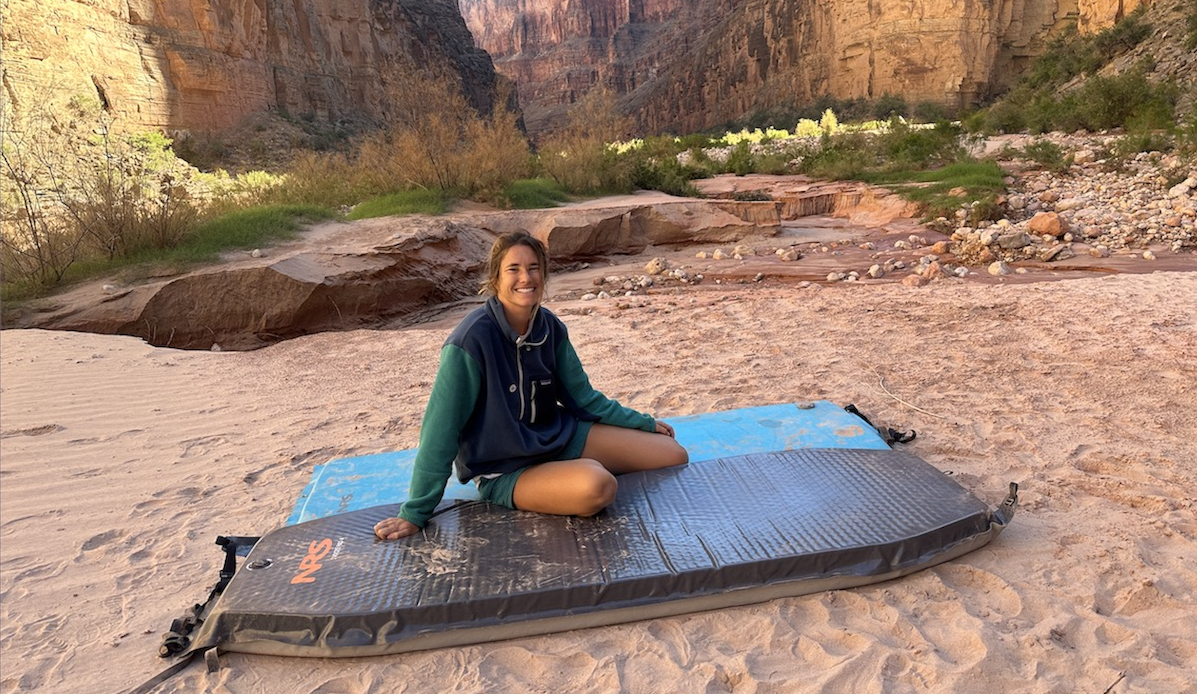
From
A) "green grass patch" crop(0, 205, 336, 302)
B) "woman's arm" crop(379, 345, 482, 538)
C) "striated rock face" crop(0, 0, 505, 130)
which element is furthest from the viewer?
"striated rock face" crop(0, 0, 505, 130)

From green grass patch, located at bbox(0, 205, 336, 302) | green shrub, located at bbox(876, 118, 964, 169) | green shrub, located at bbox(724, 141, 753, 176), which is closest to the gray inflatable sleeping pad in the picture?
green grass patch, located at bbox(0, 205, 336, 302)

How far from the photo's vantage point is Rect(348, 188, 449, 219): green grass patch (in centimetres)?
1012

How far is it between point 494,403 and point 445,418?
0.60ft

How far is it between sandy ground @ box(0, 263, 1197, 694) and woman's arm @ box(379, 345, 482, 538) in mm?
572

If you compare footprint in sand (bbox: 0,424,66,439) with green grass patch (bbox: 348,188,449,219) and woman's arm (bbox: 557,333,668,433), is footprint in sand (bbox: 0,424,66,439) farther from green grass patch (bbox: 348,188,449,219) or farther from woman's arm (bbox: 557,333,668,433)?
green grass patch (bbox: 348,188,449,219)

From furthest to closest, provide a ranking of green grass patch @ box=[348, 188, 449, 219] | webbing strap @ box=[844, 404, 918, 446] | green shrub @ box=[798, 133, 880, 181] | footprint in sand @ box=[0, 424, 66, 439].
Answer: green shrub @ box=[798, 133, 880, 181] < green grass patch @ box=[348, 188, 449, 219] < footprint in sand @ box=[0, 424, 66, 439] < webbing strap @ box=[844, 404, 918, 446]

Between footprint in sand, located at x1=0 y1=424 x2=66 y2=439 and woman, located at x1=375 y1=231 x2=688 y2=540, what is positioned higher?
woman, located at x1=375 y1=231 x2=688 y2=540

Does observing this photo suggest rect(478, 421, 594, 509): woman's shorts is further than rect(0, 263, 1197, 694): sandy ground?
Yes

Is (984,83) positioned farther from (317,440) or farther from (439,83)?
(317,440)

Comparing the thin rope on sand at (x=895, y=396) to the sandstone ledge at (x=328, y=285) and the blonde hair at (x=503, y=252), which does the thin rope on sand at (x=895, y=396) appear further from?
the sandstone ledge at (x=328, y=285)

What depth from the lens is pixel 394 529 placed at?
2.44 metres

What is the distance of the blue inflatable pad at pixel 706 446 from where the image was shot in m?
2.82

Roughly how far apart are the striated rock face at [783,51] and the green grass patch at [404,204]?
29.5 metres

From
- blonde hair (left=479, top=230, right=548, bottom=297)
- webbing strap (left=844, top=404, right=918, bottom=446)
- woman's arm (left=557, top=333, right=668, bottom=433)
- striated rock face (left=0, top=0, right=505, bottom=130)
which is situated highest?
striated rock face (left=0, top=0, right=505, bottom=130)
